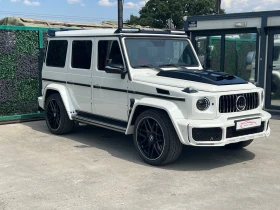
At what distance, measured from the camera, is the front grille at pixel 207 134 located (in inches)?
214

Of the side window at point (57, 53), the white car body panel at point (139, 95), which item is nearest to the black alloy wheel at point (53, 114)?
the white car body panel at point (139, 95)

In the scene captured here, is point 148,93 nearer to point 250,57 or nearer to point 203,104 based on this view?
point 203,104

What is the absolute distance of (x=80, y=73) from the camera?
738 cm

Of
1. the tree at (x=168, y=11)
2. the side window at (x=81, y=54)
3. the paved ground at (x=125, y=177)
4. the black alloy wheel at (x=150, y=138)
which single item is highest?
the tree at (x=168, y=11)

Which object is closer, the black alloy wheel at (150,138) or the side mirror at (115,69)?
the black alloy wheel at (150,138)

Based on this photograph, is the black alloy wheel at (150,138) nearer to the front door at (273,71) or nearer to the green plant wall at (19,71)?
the green plant wall at (19,71)

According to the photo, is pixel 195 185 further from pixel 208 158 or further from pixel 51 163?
pixel 51 163

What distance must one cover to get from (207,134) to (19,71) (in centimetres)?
556

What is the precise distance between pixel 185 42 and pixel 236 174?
277 cm

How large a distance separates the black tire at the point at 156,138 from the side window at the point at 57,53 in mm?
2567

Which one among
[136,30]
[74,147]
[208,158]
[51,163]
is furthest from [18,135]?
[208,158]

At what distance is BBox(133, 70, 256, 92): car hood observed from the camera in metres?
5.67

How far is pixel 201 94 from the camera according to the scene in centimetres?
548

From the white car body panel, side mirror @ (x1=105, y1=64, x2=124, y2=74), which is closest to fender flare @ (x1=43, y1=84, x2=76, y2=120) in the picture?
the white car body panel
